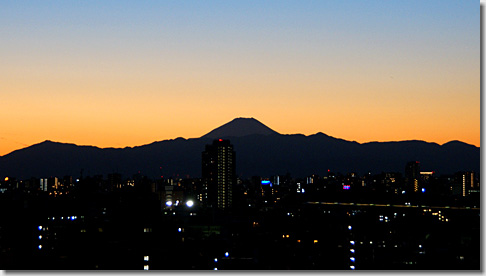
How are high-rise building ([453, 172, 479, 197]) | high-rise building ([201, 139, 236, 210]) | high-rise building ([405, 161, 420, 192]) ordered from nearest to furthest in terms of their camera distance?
high-rise building ([453, 172, 479, 197]) < high-rise building ([405, 161, 420, 192]) < high-rise building ([201, 139, 236, 210])

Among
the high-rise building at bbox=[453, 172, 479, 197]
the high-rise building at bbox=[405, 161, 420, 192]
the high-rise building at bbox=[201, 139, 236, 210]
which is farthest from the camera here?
the high-rise building at bbox=[201, 139, 236, 210]

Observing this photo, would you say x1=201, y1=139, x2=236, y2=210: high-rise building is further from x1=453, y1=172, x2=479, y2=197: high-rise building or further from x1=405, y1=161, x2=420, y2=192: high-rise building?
x1=453, y1=172, x2=479, y2=197: high-rise building

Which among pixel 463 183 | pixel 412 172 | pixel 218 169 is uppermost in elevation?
pixel 218 169

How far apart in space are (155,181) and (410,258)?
1372 inches

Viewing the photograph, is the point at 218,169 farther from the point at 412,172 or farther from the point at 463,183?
the point at 463,183

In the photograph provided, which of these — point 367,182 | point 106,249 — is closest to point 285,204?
point 367,182

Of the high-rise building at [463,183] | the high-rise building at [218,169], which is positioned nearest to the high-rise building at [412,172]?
the high-rise building at [463,183]

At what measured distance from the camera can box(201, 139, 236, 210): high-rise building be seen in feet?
141

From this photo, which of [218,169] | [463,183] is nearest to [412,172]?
[463,183]

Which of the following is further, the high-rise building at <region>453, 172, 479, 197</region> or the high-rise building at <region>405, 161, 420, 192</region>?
the high-rise building at <region>405, 161, 420, 192</region>

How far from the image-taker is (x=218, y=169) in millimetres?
43562

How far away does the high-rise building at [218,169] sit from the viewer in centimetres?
4284

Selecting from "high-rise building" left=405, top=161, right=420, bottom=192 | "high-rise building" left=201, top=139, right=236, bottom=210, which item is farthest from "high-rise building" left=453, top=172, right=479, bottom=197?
"high-rise building" left=201, top=139, right=236, bottom=210

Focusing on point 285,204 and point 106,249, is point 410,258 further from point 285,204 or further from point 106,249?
point 285,204
